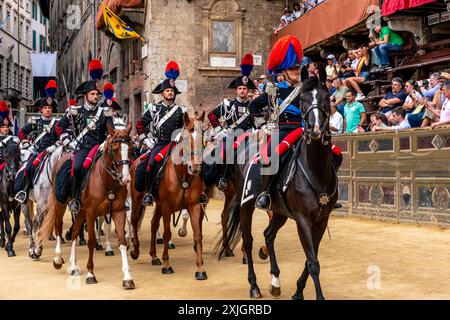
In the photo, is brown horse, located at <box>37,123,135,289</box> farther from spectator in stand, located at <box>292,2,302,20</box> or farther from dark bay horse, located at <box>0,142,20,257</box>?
spectator in stand, located at <box>292,2,302,20</box>

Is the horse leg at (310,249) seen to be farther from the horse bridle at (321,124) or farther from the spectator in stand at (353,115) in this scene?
the spectator in stand at (353,115)

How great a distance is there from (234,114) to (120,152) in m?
3.16

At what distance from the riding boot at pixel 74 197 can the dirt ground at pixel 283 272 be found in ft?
3.13

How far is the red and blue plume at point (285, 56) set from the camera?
7766mm

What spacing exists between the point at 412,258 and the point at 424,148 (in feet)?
13.0

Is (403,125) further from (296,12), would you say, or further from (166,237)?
(296,12)

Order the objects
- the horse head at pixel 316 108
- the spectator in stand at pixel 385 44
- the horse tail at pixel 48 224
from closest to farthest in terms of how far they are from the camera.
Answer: the horse head at pixel 316 108 → the horse tail at pixel 48 224 → the spectator in stand at pixel 385 44

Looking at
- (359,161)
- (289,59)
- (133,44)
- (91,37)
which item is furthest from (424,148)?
(91,37)

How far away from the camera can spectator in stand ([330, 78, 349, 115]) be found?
18.3 metres

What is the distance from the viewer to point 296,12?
1051 inches

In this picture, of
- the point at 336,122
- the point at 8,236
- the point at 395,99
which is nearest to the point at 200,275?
the point at 8,236

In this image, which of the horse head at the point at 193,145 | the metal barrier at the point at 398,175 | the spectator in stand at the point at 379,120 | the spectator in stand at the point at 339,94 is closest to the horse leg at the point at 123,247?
the horse head at the point at 193,145

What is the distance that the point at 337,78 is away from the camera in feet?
62.1

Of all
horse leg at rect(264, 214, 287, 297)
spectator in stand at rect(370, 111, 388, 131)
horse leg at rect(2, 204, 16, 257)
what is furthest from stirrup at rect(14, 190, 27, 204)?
spectator in stand at rect(370, 111, 388, 131)
